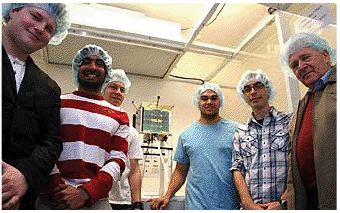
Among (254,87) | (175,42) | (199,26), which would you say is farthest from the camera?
(175,42)

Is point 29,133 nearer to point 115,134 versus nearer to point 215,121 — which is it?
point 115,134

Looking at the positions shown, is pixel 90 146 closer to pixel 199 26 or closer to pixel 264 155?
pixel 264 155

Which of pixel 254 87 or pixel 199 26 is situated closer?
pixel 254 87

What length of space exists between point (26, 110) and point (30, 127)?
63 mm

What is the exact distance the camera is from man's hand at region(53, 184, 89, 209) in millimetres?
1073

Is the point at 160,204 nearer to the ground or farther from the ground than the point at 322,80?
nearer to the ground

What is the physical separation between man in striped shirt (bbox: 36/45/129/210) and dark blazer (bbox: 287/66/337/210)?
80cm

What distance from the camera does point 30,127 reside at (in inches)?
38.6

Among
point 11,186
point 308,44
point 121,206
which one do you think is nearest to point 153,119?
point 121,206

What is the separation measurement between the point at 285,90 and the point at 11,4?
5.54ft

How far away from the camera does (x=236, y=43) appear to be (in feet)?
11.3

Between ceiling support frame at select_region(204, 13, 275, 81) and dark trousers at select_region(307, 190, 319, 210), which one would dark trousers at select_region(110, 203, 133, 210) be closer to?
dark trousers at select_region(307, 190, 319, 210)

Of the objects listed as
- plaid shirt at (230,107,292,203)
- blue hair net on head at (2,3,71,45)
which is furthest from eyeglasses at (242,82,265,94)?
blue hair net on head at (2,3,71,45)

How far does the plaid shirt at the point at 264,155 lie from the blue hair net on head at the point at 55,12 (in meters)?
1.15
